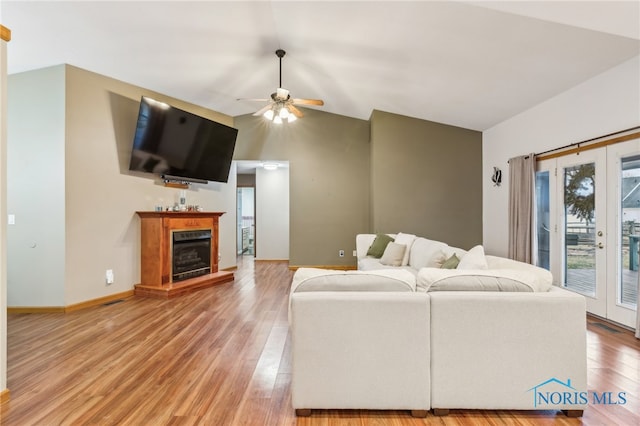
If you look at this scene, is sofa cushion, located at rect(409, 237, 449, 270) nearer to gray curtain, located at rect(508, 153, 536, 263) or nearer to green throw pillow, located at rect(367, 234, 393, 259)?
green throw pillow, located at rect(367, 234, 393, 259)

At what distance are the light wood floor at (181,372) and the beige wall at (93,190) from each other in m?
0.49

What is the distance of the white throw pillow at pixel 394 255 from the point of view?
4.08m

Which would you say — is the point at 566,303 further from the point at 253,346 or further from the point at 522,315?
the point at 253,346

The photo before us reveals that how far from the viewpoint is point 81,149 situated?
12.3 feet

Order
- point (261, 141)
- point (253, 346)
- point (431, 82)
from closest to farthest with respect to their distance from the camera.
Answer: point (253, 346)
point (431, 82)
point (261, 141)

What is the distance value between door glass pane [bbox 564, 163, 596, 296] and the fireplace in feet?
17.3

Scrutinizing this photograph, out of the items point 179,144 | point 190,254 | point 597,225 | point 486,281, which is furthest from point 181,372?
point 597,225

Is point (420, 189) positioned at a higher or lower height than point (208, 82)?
lower

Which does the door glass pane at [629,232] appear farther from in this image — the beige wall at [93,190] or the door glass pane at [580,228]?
the beige wall at [93,190]

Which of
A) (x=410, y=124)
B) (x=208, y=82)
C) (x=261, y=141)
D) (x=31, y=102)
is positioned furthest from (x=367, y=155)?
(x=31, y=102)

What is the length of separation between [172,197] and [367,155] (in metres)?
3.79

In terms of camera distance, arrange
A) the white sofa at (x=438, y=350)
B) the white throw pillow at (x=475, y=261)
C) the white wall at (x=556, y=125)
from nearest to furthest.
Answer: the white sofa at (x=438, y=350) → the white throw pillow at (x=475, y=261) → the white wall at (x=556, y=125)

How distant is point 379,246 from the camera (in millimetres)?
4602

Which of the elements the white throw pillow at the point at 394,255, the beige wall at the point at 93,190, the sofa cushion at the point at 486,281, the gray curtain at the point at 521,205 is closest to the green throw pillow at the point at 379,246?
the white throw pillow at the point at 394,255
